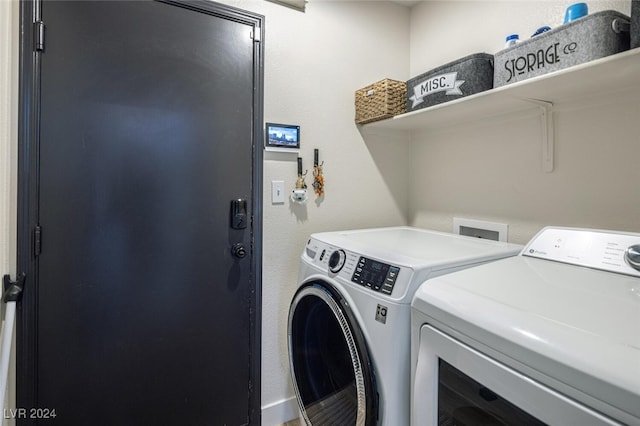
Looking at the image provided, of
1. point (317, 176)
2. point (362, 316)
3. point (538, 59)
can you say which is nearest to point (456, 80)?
point (538, 59)

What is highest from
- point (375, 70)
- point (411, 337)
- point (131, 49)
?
point (375, 70)

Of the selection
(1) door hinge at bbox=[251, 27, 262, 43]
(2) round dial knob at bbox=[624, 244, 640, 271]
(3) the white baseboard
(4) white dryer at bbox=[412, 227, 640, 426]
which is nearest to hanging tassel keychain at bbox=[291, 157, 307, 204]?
(1) door hinge at bbox=[251, 27, 262, 43]

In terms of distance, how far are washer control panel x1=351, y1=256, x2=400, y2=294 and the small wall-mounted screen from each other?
0.79 m

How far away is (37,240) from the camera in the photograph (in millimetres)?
1179

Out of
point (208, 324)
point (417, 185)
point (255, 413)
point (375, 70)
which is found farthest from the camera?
point (417, 185)

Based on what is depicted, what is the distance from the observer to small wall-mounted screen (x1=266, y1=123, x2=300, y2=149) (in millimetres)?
1587

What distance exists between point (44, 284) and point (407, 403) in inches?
53.9

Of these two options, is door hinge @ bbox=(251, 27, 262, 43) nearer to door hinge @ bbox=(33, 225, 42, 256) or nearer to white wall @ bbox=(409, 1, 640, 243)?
white wall @ bbox=(409, 1, 640, 243)

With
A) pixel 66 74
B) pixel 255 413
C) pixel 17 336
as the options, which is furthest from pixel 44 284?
pixel 255 413

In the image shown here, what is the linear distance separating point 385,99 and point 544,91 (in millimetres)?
677

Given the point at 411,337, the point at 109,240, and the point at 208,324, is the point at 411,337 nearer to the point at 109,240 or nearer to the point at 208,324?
the point at 208,324

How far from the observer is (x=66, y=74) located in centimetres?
119

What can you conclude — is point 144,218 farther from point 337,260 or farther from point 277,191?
point 337,260

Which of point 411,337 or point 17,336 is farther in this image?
point 17,336
